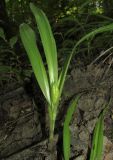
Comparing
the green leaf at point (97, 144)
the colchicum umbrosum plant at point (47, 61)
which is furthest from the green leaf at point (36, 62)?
the green leaf at point (97, 144)

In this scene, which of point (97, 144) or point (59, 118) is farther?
point (59, 118)

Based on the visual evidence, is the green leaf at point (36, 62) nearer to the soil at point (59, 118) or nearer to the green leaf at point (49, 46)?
the green leaf at point (49, 46)

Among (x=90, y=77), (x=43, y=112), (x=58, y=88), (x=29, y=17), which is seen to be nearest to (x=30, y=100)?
(x=43, y=112)

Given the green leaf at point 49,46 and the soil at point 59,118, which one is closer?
the green leaf at point 49,46

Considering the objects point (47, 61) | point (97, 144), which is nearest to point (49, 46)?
point (47, 61)

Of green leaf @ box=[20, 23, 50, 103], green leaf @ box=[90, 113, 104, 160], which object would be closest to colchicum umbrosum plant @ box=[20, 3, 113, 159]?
green leaf @ box=[20, 23, 50, 103]

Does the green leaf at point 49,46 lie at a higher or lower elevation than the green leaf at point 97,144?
higher

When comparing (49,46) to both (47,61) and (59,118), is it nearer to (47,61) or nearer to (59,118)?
(47,61)

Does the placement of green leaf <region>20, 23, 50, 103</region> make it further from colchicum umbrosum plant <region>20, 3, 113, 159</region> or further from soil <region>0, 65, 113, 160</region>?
soil <region>0, 65, 113, 160</region>
